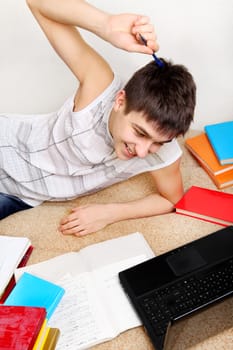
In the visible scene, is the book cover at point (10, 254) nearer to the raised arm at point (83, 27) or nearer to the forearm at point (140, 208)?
the forearm at point (140, 208)

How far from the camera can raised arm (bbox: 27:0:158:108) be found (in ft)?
3.56

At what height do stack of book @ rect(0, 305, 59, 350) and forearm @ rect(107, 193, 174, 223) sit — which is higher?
stack of book @ rect(0, 305, 59, 350)

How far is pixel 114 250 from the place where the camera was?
44.8 inches

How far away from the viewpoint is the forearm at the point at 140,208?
129 centimetres

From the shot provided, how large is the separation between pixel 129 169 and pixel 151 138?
11.4 inches

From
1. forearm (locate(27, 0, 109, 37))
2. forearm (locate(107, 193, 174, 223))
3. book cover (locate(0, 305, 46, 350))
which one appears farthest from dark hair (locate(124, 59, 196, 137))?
book cover (locate(0, 305, 46, 350))

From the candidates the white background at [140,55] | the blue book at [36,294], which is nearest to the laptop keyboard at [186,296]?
the blue book at [36,294]

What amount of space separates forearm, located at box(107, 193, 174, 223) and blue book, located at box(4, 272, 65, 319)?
33 centimetres

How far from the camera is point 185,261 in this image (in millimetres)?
1028

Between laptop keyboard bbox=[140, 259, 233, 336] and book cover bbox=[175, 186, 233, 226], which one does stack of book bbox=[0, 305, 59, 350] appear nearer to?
laptop keyboard bbox=[140, 259, 233, 336]

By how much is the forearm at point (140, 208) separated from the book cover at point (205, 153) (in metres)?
0.23

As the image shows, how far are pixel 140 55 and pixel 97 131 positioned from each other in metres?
0.51

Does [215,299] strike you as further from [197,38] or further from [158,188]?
[197,38]

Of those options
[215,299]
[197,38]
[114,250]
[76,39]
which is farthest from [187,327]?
[197,38]
